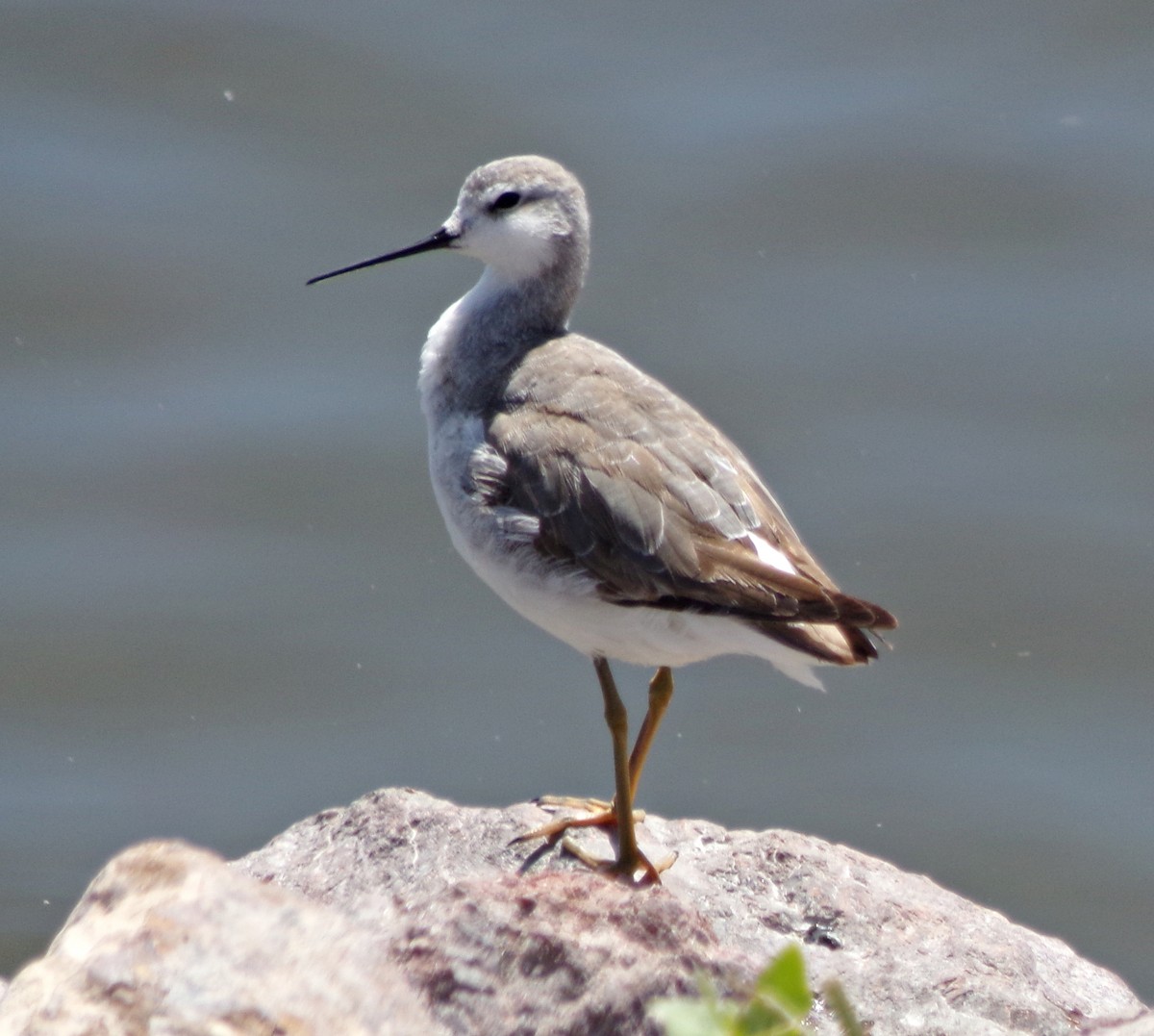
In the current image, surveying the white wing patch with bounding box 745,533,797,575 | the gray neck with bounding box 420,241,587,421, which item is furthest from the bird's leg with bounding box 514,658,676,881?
the gray neck with bounding box 420,241,587,421

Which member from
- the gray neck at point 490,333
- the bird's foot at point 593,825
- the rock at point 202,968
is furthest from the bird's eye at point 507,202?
the rock at point 202,968

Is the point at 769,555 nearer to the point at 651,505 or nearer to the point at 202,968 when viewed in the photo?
the point at 651,505

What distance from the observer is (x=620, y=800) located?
211 inches

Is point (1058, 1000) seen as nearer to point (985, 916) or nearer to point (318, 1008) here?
point (985, 916)

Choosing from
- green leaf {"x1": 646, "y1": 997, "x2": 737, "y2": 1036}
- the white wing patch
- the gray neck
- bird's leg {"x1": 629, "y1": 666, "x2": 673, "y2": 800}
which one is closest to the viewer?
green leaf {"x1": 646, "y1": 997, "x2": 737, "y2": 1036}

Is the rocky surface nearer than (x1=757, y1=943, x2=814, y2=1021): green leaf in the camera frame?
No

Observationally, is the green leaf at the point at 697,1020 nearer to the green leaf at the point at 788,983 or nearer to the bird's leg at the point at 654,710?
the green leaf at the point at 788,983

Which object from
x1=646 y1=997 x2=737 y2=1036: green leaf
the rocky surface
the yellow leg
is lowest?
the yellow leg

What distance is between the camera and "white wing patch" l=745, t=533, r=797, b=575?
16.7ft

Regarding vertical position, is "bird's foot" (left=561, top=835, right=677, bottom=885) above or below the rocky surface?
below

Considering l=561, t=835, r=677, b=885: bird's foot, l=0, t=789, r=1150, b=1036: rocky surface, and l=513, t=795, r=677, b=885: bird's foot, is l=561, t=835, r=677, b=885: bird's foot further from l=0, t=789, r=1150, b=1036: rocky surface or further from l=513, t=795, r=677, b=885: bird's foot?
l=0, t=789, r=1150, b=1036: rocky surface

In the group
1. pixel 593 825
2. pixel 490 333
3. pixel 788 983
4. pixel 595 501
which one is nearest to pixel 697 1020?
pixel 788 983

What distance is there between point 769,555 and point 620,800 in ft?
3.08

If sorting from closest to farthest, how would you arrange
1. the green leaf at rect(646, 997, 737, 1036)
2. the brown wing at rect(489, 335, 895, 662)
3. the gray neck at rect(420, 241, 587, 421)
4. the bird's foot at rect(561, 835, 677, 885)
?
the green leaf at rect(646, 997, 737, 1036) < the brown wing at rect(489, 335, 895, 662) < the bird's foot at rect(561, 835, 677, 885) < the gray neck at rect(420, 241, 587, 421)
